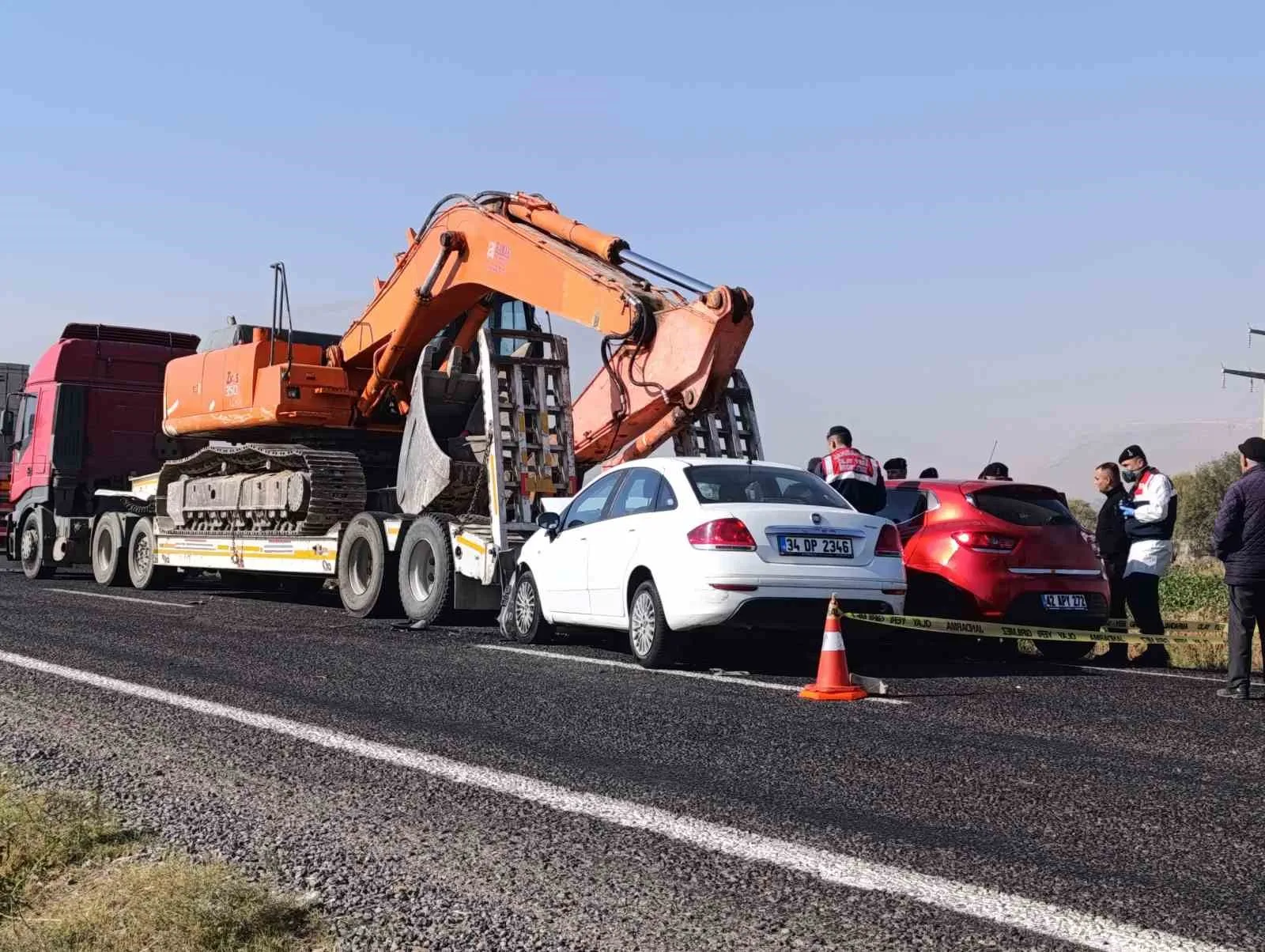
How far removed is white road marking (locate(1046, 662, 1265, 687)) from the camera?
34.3ft

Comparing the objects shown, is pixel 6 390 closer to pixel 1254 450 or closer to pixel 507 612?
pixel 507 612

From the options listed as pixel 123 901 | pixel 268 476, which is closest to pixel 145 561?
pixel 268 476

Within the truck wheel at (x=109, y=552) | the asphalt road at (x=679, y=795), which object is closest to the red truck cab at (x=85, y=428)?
the truck wheel at (x=109, y=552)

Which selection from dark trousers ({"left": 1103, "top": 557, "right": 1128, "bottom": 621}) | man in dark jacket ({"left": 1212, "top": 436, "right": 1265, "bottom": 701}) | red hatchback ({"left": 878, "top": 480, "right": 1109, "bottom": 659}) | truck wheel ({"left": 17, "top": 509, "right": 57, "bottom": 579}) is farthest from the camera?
truck wheel ({"left": 17, "top": 509, "right": 57, "bottom": 579})

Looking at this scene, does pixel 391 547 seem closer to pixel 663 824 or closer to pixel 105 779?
pixel 105 779

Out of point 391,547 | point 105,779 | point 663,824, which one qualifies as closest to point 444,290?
point 391,547

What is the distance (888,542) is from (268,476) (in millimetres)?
9593

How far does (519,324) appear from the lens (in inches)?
625

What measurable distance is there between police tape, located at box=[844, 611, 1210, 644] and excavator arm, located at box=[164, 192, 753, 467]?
325 cm

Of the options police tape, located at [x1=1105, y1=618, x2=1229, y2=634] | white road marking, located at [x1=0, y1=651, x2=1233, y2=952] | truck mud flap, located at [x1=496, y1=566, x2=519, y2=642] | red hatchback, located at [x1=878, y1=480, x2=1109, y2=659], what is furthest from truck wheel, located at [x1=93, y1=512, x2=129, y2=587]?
white road marking, located at [x1=0, y1=651, x2=1233, y2=952]

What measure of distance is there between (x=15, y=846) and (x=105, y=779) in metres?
1.32

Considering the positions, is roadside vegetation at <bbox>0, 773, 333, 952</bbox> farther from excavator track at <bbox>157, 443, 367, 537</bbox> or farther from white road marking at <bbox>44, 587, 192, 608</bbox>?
white road marking at <bbox>44, 587, 192, 608</bbox>

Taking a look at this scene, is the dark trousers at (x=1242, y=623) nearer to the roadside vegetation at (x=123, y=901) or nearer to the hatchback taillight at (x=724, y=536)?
→ the hatchback taillight at (x=724, y=536)

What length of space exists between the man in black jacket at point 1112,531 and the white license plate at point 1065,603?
1.58 meters
